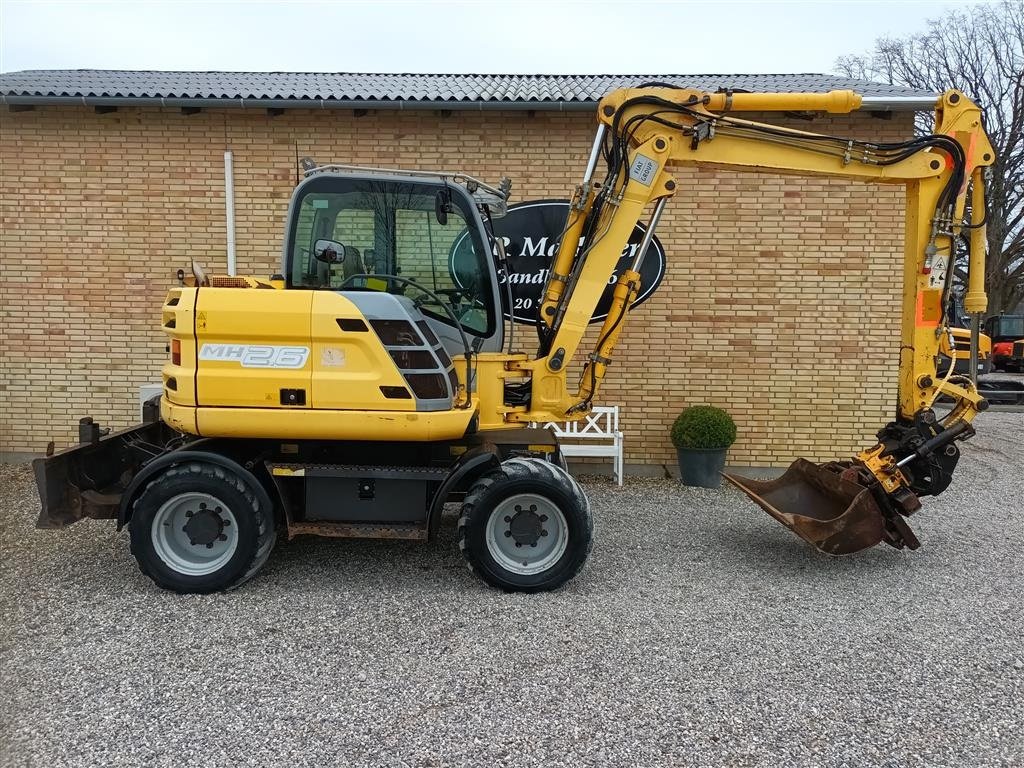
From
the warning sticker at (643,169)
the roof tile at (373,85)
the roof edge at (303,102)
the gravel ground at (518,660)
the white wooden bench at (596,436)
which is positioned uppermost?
the roof tile at (373,85)

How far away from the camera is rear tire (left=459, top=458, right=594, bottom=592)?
14.5 ft

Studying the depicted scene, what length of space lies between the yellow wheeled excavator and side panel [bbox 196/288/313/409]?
12 mm

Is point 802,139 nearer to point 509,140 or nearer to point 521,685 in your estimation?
point 509,140

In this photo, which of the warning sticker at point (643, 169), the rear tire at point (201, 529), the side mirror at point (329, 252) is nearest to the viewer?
the rear tire at point (201, 529)

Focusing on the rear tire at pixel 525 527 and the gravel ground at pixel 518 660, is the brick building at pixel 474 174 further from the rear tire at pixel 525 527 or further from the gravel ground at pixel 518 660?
the rear tire at pixel 525 527

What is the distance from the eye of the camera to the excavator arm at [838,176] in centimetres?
480

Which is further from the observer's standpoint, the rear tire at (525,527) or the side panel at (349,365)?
the rear tire at (525,527)

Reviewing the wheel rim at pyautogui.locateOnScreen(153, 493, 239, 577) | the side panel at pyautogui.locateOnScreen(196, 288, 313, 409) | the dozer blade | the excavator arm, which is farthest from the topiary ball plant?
the wheel rim at pyautogui.locateOnScreen(153, 493, 239, 577)

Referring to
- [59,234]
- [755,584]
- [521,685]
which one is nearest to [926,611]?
[755,584]

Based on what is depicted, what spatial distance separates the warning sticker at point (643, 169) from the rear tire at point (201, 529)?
10.5 ft

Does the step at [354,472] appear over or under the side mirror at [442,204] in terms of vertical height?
under

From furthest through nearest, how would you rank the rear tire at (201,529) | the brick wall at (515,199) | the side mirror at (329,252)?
the brick wall at (515,199)
the side mirror at (329,252)
the rear tire at (201,529)

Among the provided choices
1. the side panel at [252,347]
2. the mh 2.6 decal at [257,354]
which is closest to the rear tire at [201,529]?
the side panel at [252,347]

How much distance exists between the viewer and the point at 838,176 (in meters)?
4.93
